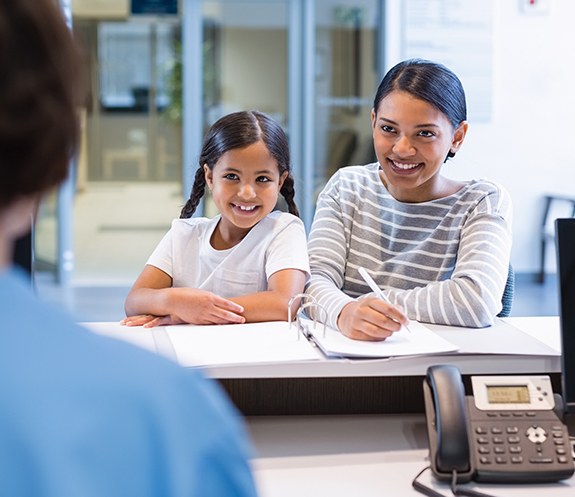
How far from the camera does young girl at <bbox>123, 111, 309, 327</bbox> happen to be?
70.2 inches

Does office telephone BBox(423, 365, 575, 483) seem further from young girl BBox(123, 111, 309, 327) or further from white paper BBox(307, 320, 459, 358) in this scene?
young girl BBox(123, 111, 309, 327)

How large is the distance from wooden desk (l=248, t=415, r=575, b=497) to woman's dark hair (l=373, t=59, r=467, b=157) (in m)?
0.64

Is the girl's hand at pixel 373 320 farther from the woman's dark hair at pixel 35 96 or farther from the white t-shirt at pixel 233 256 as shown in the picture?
the woman's dark hair at pixel 35 96

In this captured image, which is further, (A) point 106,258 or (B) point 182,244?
(A) point 106,258

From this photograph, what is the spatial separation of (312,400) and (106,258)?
17.0 feet

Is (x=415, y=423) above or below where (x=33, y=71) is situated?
below

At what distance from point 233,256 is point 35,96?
144cm

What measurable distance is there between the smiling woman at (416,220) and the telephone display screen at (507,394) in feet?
1.03

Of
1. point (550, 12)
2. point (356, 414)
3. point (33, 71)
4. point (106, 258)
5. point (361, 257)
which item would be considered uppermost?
point (550, 12)

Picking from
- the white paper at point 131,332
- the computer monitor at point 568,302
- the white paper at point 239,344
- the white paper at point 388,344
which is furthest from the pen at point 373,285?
the white paper at point 131,332

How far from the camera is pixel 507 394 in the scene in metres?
1.29

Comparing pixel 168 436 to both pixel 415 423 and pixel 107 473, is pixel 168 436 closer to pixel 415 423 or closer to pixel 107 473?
pixel 107 473

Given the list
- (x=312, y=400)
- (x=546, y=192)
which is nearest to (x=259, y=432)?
(x=312, y=400)

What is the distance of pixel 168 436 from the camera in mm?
424
